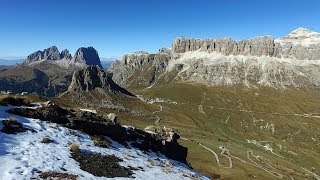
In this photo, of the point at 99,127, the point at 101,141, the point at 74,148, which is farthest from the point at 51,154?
the point at 99,127

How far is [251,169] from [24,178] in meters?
108

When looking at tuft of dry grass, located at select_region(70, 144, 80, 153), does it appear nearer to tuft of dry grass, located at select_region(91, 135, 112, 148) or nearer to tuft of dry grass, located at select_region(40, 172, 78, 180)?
tuft of dry grass, located at select_region(91, 135, 112, 148)

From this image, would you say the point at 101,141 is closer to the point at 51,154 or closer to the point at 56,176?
the point at 51,154

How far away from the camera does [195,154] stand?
129250 millimetres

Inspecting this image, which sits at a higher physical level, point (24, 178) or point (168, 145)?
point (24, 178)

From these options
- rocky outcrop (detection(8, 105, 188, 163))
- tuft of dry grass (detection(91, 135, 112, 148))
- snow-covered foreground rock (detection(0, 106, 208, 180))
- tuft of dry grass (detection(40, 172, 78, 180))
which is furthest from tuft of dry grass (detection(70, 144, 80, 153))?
rocky outcrop (detection(8, 105, 188, 163))

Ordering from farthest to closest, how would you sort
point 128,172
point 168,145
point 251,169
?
point 251,169 < point 168,145 < point 128,172

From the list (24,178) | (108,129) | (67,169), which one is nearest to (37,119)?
(108,129)

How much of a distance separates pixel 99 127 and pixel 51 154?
1545 cm

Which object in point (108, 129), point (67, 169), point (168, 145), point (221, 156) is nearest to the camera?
point (67, 169)

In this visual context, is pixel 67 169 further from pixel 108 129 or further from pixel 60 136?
pixel 108 129

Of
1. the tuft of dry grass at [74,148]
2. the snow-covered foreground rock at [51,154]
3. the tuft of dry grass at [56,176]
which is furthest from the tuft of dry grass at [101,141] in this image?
the tuft of dry grass at [56,176]

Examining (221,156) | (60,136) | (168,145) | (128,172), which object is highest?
(60,136)

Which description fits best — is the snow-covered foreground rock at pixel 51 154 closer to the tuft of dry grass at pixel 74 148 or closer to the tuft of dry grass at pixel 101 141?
the tuft of dry grass at pixel 74 148
